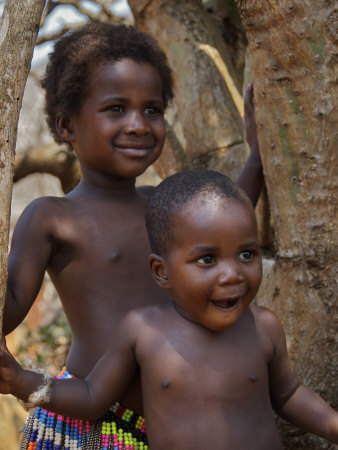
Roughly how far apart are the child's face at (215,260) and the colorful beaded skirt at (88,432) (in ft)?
1.50

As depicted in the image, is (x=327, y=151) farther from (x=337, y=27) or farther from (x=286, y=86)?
(x=337, y=27)

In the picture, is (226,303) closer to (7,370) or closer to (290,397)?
(290,397)

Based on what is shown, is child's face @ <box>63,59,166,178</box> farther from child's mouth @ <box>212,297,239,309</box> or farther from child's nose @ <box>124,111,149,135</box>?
child's mouth @ <box>212,297,239,309</box>

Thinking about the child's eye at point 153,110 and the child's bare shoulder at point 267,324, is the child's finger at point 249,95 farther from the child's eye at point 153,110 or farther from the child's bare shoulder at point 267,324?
the child's bare shoulder at point 267,324

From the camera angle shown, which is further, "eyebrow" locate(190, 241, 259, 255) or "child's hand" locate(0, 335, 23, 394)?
"eyebrow" locate(190, 241, 259, 255)

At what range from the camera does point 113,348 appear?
6.28ft

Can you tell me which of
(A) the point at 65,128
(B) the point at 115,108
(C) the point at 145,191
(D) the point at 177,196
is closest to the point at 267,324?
(D) the point at 177,196

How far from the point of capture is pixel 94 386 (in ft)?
6.22

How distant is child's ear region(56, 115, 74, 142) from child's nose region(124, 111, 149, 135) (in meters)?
0.24

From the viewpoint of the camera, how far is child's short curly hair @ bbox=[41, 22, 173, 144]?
7.25 ft

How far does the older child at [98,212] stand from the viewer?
81.2 inches

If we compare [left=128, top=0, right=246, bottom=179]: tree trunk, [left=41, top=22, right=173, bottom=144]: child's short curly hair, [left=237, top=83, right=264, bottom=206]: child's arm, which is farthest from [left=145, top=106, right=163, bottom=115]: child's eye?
[left=128, top=0, right=246, bottom=179]: tree trunk

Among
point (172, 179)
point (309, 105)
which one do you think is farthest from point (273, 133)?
point (172, 179)

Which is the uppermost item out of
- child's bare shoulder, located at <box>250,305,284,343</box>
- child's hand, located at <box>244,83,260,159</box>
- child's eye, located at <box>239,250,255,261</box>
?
child's hand, located at <box>244,83,260,159</box>
